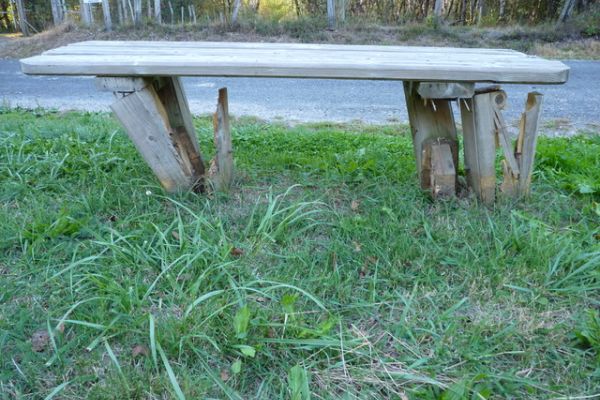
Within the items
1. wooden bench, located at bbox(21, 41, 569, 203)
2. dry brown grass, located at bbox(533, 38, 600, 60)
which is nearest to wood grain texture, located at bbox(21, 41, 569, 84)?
wooden bench, located at bbox(21, 41, 569, 203)

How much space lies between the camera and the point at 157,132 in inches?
96.7

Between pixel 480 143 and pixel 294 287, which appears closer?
pixel 294 287

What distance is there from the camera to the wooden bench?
2.17m

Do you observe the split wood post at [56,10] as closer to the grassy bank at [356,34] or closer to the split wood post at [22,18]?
the split wood post at [22,18]

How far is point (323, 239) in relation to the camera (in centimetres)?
227

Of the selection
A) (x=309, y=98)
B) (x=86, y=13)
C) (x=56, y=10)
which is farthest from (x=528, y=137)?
(x=56, y=10)

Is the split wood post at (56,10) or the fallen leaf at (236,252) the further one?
the split wood post at (56,10)

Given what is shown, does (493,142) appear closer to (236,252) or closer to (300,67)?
(300,67)

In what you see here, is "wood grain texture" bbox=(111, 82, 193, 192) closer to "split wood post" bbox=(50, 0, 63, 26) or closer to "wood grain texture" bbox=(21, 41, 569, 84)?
"wood grain texture" bbox=(21, 41, 569, 84)

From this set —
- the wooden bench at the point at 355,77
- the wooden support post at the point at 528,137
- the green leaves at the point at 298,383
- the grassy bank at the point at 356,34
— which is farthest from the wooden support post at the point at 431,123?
the grassy bank at the point at 356,34

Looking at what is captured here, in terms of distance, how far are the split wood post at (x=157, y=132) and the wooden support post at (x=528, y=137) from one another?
1634mm

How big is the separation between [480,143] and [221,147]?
1.31 meters

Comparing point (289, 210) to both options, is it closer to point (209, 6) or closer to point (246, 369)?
point (246, 369)

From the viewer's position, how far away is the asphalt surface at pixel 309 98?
16.4 feet
